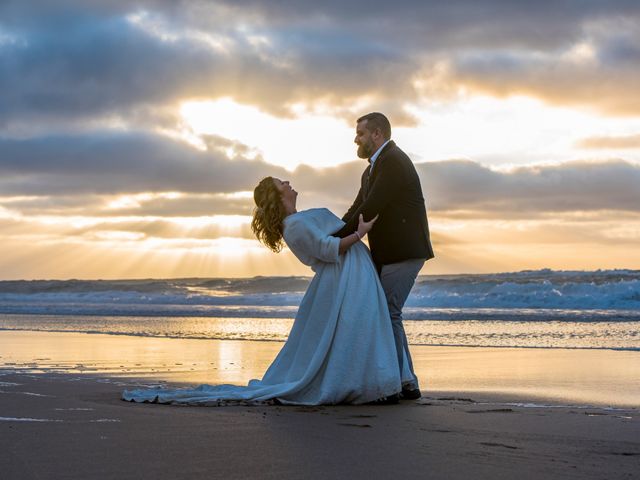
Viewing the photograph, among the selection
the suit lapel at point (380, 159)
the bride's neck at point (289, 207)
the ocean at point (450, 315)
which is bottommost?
the ocean at point (450, 315)

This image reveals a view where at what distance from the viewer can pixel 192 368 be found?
8500 millimetres

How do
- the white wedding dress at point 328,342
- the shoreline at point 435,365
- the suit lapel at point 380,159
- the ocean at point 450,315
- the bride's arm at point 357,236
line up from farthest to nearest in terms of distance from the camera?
the ocean at point 450,315 → the shoreline at point 435,365 → the suit lapel at point 380,159 → the bride's arm at point 357,236 → the white wedding dress at point 328,342

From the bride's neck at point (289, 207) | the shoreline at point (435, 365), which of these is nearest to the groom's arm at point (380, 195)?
the bride's neck at point (289, 207)

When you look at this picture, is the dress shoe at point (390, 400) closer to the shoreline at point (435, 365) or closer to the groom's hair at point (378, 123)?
the shoreline at point (435, 365)

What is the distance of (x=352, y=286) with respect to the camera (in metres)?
5.70

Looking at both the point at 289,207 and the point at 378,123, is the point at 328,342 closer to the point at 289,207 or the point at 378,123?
the point at 289,207

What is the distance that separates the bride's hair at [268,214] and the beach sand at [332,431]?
1250 millimetres

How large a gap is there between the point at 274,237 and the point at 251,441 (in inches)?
89.2

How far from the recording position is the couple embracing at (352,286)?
551 centimetres

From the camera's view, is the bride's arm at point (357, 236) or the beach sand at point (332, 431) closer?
the beach sand at point (332, 431)

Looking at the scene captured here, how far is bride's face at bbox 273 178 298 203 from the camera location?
588 cm

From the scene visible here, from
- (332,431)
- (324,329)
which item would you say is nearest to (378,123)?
(324,329)

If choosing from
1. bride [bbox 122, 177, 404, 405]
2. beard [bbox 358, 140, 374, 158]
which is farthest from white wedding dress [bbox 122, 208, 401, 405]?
beard [bbox 358, 140, 374, 158]

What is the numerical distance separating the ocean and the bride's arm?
19.8 ft
